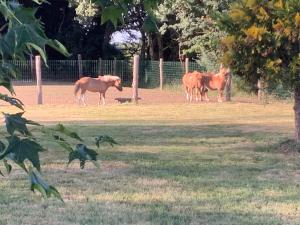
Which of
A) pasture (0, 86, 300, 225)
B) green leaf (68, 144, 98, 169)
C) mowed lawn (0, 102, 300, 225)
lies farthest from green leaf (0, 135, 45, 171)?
pasture (0, 86, 300, 225)

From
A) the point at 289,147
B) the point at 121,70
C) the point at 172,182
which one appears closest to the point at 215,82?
the point at 121,70

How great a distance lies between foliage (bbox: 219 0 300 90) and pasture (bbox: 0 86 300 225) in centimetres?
134

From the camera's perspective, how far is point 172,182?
310 inches

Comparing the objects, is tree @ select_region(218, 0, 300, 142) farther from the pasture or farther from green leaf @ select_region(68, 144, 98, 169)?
green leaf @ select_region(68, 144, 98, 169)

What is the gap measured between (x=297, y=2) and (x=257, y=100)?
16.3 meters

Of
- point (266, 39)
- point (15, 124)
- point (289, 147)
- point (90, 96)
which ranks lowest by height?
point (90, 96)

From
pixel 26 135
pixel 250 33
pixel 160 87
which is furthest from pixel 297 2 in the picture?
pixel 160 87

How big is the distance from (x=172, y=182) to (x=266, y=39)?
140 inches

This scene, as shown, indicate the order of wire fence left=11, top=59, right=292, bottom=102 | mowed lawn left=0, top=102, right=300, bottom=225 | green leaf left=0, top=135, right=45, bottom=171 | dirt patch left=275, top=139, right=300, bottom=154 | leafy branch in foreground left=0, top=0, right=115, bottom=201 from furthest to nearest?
wire fence left=11, top=59, right=292, bottom=102
dirt patch left=275, top=139, right=300, bottom=154
mowed lawn left=0, top=102, right=300, bottom=225
green leaf left=0, top=135, right=45, bottom=171
leafy branch in foreground left=0, top=0, right=115, bottom=201

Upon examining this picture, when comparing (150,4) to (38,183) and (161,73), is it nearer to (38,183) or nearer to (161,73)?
(38,183)

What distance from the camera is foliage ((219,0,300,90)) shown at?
33.4 ft

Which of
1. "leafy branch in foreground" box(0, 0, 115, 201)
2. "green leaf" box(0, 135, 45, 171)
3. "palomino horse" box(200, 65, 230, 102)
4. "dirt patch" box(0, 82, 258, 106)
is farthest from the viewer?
"palomino horse" box(200, 65, 230, 102)

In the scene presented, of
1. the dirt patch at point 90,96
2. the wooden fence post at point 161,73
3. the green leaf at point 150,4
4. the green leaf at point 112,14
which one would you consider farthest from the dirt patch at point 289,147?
the wooden fence post at point 161,73

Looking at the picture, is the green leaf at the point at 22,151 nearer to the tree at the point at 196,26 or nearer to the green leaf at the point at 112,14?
the green leaf at the point at 112,14
